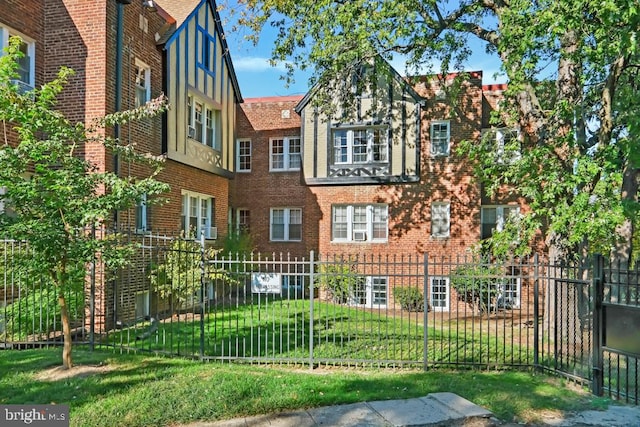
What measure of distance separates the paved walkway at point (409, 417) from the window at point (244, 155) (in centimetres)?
1625

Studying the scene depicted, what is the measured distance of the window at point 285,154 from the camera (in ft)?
67.4

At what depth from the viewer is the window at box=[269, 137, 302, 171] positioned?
2053 centimetres

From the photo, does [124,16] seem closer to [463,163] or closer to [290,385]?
[290,385]

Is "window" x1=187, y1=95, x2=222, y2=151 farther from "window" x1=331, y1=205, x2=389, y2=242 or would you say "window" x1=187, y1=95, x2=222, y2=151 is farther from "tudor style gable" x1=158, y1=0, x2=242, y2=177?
"window" x1=331, y1=205, x2=389, y2=242

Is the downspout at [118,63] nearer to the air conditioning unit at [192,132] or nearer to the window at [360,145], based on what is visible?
the air conditioning unit at [192,132]

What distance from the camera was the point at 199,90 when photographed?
15.7 metres

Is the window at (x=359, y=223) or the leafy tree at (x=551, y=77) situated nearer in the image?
the leafy tree at (x=551, y=77)

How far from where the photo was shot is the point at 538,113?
38.3 feet

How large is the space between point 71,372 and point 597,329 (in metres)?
7.89

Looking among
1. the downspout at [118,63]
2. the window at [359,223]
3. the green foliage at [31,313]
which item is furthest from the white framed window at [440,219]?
the green foliage at [31,313]

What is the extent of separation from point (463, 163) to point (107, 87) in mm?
12877

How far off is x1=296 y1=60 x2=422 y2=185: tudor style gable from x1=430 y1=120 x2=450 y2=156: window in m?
0.66

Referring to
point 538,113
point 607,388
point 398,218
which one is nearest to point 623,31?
point 538,113

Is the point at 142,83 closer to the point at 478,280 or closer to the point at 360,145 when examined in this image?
the point at 360,145
